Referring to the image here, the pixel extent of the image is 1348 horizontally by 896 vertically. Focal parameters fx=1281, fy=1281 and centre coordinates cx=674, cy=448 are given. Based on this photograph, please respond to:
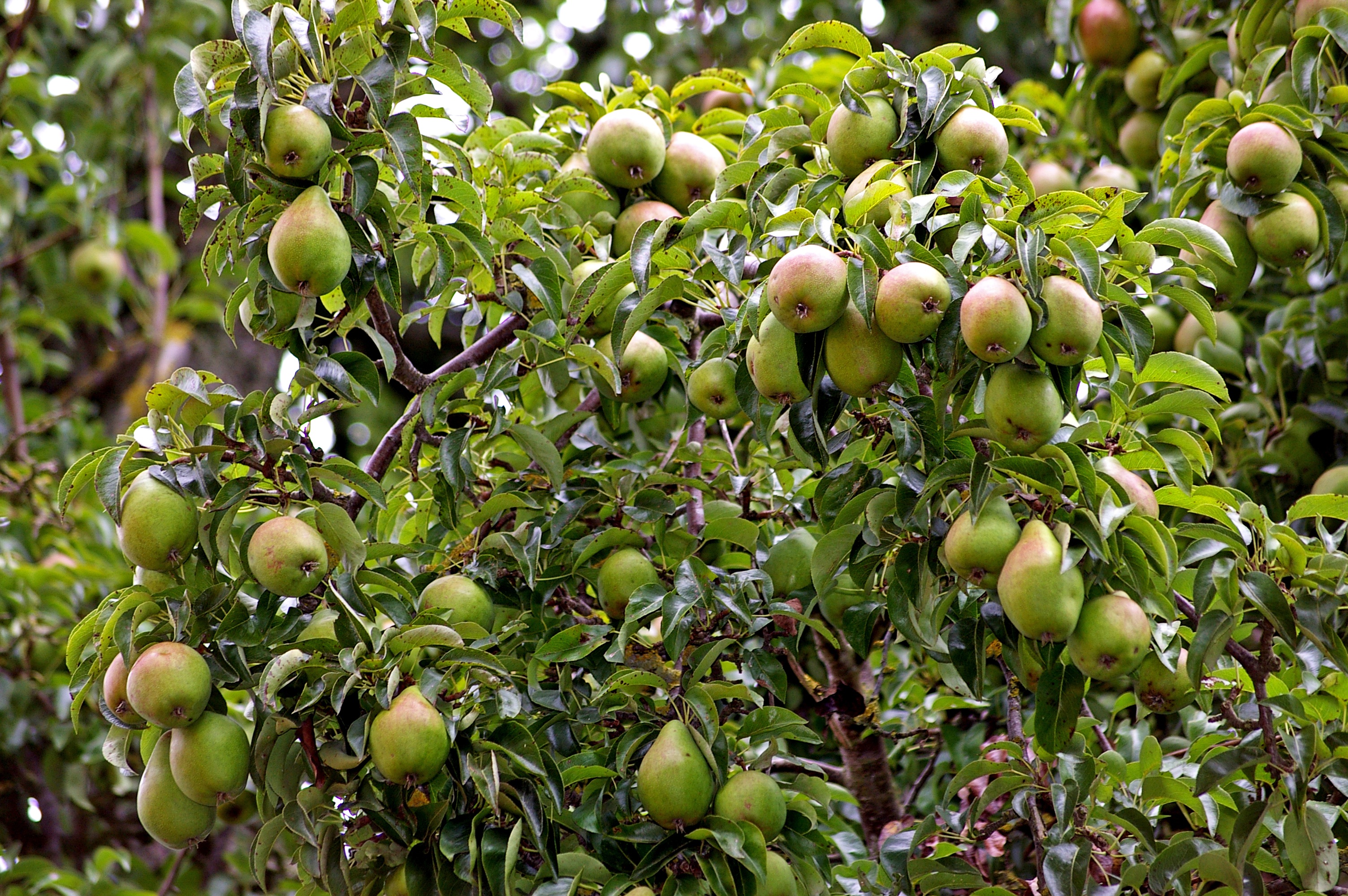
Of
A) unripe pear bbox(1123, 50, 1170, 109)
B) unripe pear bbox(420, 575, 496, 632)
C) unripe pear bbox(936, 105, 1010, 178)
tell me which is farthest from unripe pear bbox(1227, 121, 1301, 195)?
unripe pear bbox(420, 575, 496, 632)

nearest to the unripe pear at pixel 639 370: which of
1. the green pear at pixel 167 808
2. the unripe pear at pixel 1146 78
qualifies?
the green pear at pixel 167 808

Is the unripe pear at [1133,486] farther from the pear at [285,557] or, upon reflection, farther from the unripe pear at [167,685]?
the unripe pear at [167,685]

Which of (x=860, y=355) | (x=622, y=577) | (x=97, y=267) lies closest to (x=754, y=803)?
(x=622, y=577)

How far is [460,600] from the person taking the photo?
6.53 ft

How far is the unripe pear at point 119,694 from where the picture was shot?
1.84m

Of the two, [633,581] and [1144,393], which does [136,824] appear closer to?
[633,581]

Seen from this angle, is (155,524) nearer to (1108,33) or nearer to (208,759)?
(208,759)

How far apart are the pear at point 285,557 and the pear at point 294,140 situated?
1.59 feet

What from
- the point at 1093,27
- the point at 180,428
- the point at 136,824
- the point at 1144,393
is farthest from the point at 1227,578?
the point at 136,824

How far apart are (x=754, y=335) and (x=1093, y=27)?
1.88 meters

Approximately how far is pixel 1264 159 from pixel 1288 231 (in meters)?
0.14

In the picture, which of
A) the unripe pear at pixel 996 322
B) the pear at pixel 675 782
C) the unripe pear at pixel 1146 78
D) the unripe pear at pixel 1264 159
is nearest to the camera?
the unripe pear at pixel 996 322

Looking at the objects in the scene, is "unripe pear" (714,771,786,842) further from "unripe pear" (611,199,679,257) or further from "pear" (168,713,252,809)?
"unripe pear" (611,199,679,257)

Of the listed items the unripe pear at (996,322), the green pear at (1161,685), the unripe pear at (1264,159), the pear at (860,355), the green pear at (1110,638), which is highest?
the unripe pear at (1264,159)
